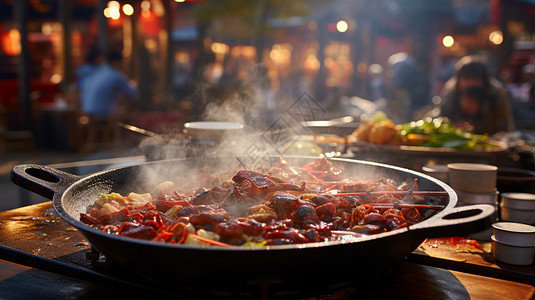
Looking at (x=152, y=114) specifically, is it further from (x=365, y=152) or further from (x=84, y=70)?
(x=365, y=152)

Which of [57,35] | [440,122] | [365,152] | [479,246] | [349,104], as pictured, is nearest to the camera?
[479,246]

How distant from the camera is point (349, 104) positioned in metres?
12.2

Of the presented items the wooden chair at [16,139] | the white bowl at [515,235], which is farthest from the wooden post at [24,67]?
the white bowl at [515,235]

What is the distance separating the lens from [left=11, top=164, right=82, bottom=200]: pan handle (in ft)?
5.82

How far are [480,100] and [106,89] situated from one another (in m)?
7.92

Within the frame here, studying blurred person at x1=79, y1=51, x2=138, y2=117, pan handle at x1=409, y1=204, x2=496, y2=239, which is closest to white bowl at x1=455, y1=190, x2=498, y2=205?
pan handle at x1=409, y1=204, x2=496, y2=239

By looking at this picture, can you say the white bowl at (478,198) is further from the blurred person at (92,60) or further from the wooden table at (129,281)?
the blurred person at (92,60)

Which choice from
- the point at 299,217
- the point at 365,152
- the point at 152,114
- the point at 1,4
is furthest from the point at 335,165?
the point at 1,4

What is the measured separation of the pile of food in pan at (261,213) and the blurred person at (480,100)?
4796 mm

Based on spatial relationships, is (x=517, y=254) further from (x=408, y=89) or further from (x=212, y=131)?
(x=408, y=89)

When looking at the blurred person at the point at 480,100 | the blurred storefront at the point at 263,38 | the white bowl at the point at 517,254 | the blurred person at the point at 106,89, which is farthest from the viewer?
the blurred storefront at the point at 263,38

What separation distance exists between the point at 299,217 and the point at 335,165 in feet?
3.38

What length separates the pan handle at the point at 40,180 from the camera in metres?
1.77

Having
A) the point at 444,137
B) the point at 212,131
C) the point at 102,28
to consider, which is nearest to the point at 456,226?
the point at 212,131
